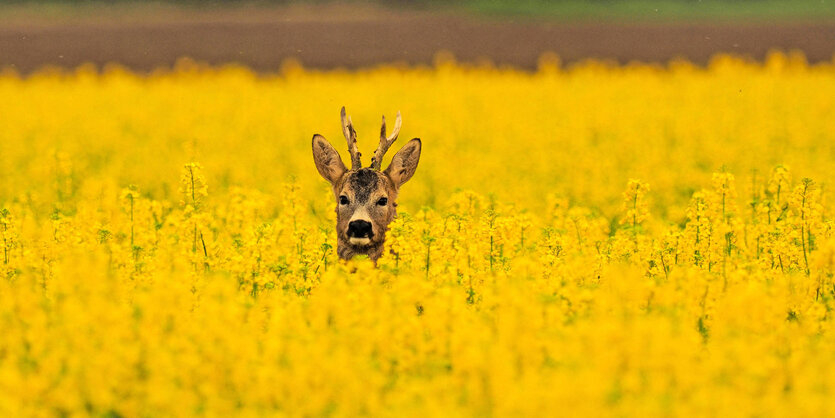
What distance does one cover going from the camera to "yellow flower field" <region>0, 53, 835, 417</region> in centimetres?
533

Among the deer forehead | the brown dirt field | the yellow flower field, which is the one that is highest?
the brown dirt field

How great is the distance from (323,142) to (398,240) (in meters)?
1.72

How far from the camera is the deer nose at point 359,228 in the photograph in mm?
8281

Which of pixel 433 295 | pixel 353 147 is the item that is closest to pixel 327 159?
pixel 353 147

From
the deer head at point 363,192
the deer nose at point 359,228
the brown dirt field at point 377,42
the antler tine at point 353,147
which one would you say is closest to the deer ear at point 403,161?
the deer head at point 363,192

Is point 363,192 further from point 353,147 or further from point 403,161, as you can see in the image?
point 403,161

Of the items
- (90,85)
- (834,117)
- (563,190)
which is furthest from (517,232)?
(90,85)

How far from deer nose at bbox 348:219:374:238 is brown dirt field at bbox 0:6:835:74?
69.2 feet

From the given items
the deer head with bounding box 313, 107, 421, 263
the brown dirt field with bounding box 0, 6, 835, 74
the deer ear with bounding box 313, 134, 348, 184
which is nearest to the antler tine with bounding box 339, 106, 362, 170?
the deer head with bounding box 313, 107, 421, 263

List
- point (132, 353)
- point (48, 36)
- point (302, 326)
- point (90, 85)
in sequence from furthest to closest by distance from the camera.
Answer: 1. point (48, 36)
2. point (90, 85)
3. point (302, 326)
4. point (132, 353)

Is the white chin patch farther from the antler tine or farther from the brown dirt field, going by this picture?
the brown dirt field

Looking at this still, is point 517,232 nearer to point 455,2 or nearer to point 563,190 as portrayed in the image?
point 563,190

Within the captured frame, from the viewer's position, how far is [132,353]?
17.7 ft

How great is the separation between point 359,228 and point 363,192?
1.40 feet
